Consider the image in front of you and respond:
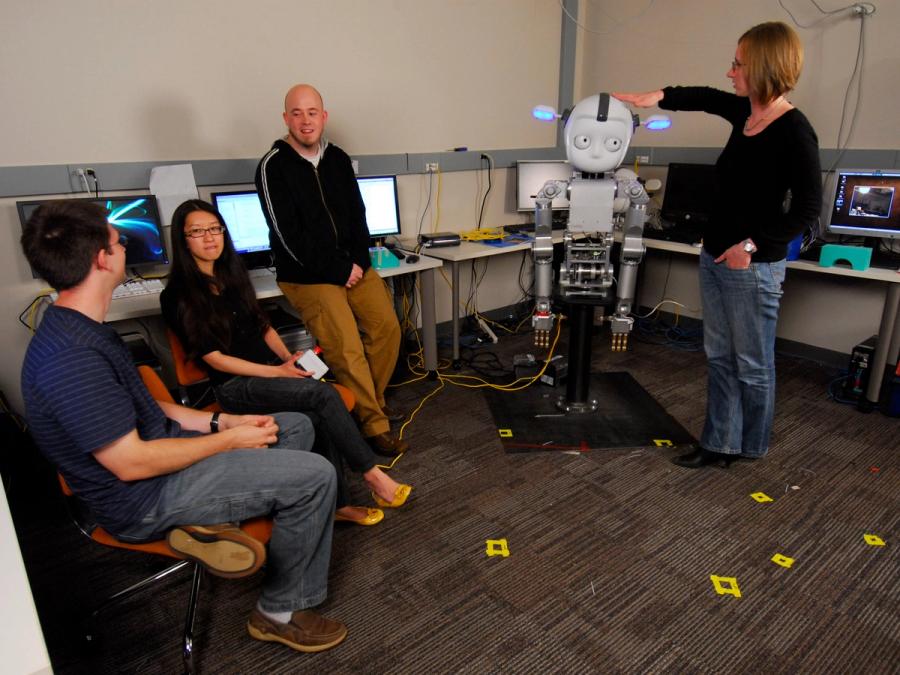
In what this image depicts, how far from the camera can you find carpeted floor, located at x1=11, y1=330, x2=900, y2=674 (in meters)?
1.48

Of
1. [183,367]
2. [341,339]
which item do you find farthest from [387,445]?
[183,367]

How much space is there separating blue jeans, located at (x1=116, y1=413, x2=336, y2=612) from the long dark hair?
0.57 meters

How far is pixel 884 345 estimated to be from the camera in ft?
8.52

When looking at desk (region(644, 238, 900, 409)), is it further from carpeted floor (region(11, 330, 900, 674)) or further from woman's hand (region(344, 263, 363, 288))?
woman's hand (region(344, 263, 363, 288))

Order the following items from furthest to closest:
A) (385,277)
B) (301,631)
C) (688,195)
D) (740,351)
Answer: (688,195) → (385,277) → (740,351) → (301,631)

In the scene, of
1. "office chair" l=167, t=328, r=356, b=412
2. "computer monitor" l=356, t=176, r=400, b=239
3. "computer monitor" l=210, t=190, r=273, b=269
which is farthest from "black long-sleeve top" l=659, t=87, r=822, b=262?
"computer monitor" l=210, t=190, r=273, b=269

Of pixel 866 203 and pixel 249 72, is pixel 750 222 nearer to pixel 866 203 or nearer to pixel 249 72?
pixel 866 203

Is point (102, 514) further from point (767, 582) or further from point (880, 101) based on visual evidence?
point (880, 101)

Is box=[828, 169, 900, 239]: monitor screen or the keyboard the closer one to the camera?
the keyboard

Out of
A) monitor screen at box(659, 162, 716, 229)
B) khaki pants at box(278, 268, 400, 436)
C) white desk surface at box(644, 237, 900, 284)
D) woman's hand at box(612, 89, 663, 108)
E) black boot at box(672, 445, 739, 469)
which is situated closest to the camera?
woman's hand at box(612, 89, 663, 108)

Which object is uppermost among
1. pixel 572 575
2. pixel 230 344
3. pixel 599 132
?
pixel 599 132

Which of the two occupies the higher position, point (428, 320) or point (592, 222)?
point (592, 222)

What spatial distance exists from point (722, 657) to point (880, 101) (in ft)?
9.42

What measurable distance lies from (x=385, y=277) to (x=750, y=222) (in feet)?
5.53
